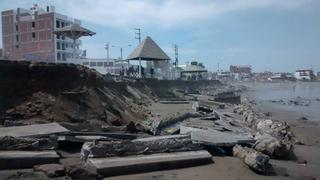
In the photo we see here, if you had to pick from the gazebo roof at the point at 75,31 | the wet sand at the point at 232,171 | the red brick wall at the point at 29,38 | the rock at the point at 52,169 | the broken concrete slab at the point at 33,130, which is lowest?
the wet sand at the point at 232,171

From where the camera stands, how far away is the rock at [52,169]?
8477mm

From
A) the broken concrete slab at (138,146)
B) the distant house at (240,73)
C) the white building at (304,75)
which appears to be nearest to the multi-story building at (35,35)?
the broken concrete slab at (138,146)

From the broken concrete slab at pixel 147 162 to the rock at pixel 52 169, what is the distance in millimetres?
742

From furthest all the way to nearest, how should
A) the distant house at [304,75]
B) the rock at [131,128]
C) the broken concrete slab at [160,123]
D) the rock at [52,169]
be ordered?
the distant house at [304,75] → the broken concrete slab at [160,123] → the rock at [131,128] → the rock at [52,169]

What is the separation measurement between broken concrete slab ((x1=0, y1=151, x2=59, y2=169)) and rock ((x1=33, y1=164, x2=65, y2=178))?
260 mm

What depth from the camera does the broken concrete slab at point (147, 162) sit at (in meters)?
9.09

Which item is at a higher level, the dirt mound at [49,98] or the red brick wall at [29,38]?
the red brick wall at [29,38]

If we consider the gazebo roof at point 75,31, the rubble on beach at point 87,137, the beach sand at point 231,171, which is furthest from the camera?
the gazebo roof at point 75,31

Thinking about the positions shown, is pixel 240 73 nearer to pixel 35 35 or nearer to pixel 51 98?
pixel 35 35

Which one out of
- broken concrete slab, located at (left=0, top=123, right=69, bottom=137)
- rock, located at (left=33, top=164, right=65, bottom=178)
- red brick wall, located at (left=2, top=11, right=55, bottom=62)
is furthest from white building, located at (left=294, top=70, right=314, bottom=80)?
rock, located at (left=33, top=164, right=65, bottom=178)

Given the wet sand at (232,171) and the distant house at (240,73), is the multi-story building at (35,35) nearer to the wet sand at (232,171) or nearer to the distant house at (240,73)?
the wet sand at (232,171)

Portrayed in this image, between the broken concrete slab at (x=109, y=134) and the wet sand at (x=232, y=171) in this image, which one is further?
the broken concrete slab at (x=109, y=134)

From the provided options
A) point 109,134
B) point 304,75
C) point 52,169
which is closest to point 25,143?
point 52,169

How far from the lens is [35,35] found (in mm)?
Answer: 78438
